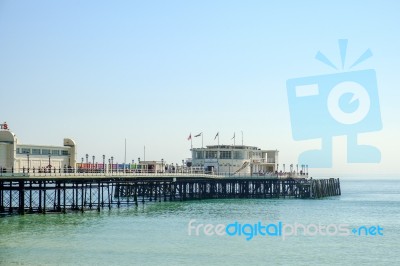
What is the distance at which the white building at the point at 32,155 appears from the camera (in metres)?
55.6

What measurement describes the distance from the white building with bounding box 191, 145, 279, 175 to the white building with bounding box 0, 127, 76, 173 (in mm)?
37254

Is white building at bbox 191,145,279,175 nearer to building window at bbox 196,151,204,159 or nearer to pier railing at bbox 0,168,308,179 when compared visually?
building window at bbox 196,151,204,159

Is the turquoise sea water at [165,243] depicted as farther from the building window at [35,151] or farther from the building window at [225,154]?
the building window at [225,154]

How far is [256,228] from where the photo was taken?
51156 millimetres

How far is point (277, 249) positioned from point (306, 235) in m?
7.84

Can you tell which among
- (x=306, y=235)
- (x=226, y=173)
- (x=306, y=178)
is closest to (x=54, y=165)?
(x=306, y=235)

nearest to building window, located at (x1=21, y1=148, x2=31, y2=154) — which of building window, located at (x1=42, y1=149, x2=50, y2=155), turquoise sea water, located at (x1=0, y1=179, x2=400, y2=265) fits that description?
building window, located at (x1=42, y1=149, x2=50, y2=155)

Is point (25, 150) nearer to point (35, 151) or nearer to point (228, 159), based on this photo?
point (35, 151)

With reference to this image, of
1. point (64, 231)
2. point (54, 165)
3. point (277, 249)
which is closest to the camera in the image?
point (277, 249)

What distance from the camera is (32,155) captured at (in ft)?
192

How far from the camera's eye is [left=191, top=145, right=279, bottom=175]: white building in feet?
330

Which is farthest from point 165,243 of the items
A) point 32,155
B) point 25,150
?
point 32,155

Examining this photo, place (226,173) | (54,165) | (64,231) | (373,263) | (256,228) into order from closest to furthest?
(373,263) → (64,231) → (256,228) → (54,165) → (226,173)

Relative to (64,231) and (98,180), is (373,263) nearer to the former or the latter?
(64,231)
